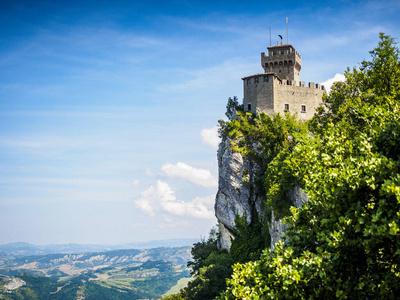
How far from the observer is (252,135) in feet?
199

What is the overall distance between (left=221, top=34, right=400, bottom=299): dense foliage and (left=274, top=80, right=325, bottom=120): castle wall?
44.5 meters

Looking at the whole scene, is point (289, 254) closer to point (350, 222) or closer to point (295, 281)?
point (295, 281)

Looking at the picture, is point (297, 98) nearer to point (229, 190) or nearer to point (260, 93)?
point (260, 93)

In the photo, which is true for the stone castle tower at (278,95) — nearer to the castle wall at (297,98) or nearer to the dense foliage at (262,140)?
the castle wall at (297,98)

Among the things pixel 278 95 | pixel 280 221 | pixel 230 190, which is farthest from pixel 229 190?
pixel 278 95

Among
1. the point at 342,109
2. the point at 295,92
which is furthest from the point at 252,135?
the point at 342,109

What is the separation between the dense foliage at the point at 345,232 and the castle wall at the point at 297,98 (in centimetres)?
4449

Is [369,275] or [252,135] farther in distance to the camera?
[252,135]

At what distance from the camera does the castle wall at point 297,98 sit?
62.2 m

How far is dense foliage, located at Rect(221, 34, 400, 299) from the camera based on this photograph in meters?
14.3

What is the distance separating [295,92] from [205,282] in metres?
31.5

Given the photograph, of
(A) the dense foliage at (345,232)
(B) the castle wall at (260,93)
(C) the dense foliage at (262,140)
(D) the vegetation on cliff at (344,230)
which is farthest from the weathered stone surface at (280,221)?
(A) the dense foliage at (345,232)

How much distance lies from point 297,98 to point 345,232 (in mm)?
50262

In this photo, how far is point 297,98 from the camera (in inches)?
2483
